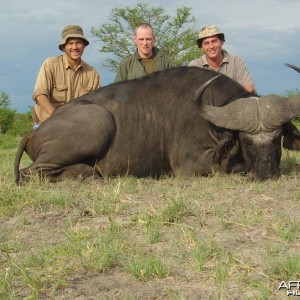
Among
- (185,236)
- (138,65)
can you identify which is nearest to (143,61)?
(138,65)

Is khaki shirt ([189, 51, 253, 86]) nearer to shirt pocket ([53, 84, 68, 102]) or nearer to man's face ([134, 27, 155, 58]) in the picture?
man's face ([134, 27, 155, 58])

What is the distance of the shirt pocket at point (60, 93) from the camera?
9.77 meters

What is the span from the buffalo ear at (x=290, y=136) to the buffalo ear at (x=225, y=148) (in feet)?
2.05

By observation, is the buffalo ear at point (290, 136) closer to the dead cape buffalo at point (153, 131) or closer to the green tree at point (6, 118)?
the dead cape buffalo at point (153, 131)

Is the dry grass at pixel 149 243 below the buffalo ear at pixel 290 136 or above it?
below

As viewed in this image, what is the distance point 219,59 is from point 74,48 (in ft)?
7.94

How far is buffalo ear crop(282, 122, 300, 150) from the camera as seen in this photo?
23.3 feet

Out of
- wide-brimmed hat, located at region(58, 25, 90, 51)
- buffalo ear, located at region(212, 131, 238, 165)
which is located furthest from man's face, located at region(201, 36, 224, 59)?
buffalo ear, located at region(212, 131, 238, 165)

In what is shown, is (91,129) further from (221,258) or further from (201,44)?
(221,258)

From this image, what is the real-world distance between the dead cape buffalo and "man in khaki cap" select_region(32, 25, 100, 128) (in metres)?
1.86

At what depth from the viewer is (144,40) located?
9.91 m

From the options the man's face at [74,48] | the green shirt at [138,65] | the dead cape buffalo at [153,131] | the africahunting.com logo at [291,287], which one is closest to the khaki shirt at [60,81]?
the man's face at [74,48]

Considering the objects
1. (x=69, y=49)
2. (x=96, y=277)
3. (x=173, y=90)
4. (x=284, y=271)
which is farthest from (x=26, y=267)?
(x=69, y=49)

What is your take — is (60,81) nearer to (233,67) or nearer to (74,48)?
(74,48)
